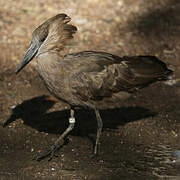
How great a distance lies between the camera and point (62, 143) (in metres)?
6.41

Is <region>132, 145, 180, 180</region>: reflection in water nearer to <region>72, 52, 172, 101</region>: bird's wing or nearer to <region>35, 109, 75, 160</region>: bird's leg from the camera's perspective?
<region>72, 52, 172, 101</region>: bird's wing

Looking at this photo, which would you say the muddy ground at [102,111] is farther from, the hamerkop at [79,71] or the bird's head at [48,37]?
the bird's head at [48,37]

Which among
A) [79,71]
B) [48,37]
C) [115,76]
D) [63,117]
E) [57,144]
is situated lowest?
[63,117]

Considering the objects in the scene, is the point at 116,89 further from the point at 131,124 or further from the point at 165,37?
the point at 165,37

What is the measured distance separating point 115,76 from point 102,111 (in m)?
1.18

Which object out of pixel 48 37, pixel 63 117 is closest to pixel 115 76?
pixel 48 37

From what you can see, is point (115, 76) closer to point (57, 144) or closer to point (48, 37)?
point (48, 37)

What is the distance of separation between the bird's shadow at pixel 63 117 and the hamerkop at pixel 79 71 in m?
0.51

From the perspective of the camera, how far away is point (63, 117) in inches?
283

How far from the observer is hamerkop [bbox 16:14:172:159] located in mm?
Result: 5844

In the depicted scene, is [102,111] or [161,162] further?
[102,111]

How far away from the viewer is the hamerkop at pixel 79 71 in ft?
19.2

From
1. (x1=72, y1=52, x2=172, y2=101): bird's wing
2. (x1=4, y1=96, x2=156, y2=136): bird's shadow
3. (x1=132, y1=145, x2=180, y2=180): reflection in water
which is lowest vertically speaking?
(x1=4, y1=96, x2=156, y2=136): bird's shadow

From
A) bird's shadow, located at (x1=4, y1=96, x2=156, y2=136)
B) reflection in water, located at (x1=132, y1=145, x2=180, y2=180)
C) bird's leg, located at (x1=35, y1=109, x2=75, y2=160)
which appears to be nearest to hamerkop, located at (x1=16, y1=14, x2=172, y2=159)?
bird's leg, located at (x1=35, y1=109, x2=75, y2=160)
